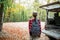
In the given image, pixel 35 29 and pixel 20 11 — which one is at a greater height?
pixel 35 29

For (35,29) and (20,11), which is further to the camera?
(20,11)

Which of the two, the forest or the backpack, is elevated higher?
the backpack

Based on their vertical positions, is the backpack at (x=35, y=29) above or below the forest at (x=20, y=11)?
above

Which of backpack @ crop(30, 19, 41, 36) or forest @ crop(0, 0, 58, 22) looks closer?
backpack @ crop(30, 19, 41, 36)

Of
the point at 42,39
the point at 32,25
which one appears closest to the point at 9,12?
the point at 42,39

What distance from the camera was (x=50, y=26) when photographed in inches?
484

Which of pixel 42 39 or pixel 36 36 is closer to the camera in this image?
pixel 36 36

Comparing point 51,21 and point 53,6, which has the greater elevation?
point 53,6

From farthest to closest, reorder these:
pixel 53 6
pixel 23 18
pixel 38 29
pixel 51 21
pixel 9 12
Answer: pixel 23 18 → pixel 9 12 → pixel 51 21 → pixel 53 6 → pixel 38 29

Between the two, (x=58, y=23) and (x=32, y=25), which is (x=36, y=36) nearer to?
(x=32, y=25)

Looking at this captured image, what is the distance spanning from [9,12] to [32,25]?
19.4m

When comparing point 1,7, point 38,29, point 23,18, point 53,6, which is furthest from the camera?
point 23,18

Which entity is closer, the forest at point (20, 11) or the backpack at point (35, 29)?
the backpack at point (35, 29)

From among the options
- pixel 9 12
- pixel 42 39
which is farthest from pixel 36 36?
pixel 9 12
